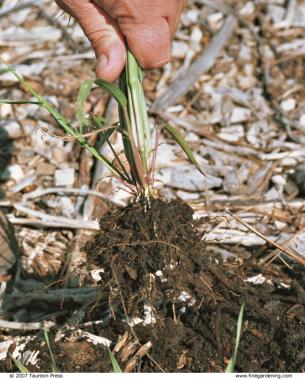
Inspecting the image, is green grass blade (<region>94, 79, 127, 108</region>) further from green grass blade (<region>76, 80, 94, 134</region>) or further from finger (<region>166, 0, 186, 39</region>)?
finger (<region>166, 0, 186, 39</region>)

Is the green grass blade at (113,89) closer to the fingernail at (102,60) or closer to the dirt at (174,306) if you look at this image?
the fingernail at (102,60)

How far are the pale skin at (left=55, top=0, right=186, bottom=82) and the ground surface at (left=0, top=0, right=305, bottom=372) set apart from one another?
0.97 ft

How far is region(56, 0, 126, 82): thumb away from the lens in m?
1.99

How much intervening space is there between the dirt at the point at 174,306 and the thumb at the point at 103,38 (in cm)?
41

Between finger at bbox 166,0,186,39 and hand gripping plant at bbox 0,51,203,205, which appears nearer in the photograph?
finger at bbox 166,0,186,39

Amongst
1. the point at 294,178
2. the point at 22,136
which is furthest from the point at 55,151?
the point at 294,178

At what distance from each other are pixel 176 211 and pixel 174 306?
0.96 ft

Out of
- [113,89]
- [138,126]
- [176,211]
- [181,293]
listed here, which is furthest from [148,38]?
[181,293]

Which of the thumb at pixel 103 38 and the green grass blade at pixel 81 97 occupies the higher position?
the thumb at pixel 103 38

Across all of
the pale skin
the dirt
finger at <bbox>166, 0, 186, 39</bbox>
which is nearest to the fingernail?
the pale skin

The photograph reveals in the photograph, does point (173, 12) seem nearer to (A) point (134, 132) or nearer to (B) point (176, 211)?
(A) point (134, 132)

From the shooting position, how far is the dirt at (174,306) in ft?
6.57

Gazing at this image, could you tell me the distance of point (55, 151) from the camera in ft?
10.9

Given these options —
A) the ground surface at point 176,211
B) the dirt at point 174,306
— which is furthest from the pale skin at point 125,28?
the dirt at point 174,306
